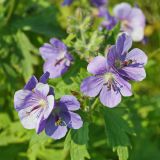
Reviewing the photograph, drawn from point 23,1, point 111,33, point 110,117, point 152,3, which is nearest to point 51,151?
point 110,117

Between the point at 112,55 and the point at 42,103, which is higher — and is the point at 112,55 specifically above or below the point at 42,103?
above

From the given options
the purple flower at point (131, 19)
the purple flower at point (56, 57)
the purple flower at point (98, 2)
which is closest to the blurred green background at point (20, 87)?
the purple flower at point (131, 19)

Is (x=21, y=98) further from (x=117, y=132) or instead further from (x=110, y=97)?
(x=117, y=132)

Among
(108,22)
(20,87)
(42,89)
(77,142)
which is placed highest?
(42,89)

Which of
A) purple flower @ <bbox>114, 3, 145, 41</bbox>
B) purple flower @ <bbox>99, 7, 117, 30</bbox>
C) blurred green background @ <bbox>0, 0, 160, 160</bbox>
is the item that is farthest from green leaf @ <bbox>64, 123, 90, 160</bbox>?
purple flower @ <bbox>114, 3, 145, 41</bbox>

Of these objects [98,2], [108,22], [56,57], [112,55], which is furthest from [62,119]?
[98,2]

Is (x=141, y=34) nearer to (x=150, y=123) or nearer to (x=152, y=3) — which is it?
(x=150, y=123)

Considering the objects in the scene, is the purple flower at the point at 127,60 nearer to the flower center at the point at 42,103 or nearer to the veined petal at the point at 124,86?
the veined petal at the point at 124,86
